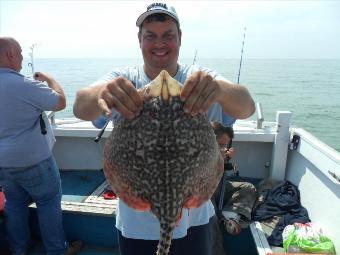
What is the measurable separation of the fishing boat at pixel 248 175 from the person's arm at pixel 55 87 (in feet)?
5.62

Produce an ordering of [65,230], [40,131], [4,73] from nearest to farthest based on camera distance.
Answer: [4,73], [40,131], [65,230]

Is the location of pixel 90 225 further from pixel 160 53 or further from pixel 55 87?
pixel 160 53

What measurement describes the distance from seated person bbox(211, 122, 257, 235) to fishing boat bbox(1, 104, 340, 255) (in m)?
0.22

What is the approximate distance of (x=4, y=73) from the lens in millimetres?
4039

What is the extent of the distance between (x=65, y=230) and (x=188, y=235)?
327 cm

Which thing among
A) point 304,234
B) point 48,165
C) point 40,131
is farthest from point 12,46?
point 304,234

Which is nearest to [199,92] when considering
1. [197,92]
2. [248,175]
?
[197,92]

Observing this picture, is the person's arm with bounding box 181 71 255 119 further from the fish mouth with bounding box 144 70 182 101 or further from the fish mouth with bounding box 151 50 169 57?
the fish mouth with bounding box 151 50 169 57

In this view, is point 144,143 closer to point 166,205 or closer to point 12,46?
point 166,205

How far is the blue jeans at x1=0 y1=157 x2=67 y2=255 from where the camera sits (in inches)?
169

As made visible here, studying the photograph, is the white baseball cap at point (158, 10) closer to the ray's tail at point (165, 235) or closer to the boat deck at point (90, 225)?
the ray's tail at point (165, 235)

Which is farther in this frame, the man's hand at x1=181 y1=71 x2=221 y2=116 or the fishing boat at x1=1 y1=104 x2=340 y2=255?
the fishing boat at x1=1 y1=104 x2=340 y2=255

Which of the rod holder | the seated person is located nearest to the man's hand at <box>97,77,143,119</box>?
the seated person

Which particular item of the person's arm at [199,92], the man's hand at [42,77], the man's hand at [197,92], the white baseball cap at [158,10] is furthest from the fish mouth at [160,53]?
the man's hand at [42,77]
